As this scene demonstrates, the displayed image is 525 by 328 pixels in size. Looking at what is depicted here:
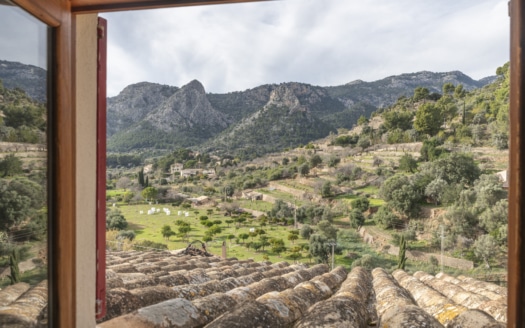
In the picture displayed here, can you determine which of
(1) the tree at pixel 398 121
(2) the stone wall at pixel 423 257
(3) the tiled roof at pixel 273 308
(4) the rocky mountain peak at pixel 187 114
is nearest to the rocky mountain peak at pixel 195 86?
(4) the rocky mountain peak at pixel 187 114

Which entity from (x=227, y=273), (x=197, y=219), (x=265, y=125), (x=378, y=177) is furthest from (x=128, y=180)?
(x=227, y=273)

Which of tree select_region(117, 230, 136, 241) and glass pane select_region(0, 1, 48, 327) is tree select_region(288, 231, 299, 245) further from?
glass pane select_region(0, 1, 48, 327)

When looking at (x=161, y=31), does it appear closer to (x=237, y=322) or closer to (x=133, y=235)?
(x=133, y=235)

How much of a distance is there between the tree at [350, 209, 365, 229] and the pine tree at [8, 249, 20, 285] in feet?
113

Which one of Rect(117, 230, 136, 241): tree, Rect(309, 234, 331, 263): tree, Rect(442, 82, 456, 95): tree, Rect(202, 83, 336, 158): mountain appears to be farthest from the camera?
Rect(202, 83, 336, 158): mountain

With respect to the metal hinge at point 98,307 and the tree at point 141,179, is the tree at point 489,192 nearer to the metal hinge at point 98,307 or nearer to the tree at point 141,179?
the metal hinge at point 98,307

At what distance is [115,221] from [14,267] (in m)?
37.1

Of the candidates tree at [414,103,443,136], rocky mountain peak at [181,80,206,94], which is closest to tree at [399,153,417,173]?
tree at [414,103,443,136]

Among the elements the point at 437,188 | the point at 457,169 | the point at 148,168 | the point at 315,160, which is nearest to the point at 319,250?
the point at 437,188

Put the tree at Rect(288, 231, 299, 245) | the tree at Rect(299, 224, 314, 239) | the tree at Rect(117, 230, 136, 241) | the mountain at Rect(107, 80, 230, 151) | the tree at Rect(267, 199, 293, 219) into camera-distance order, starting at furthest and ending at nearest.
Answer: the mountain at Rect(107, 80, 230, 151)
the tree at Rect(267, 199, 293, 219)
the tree at Rect(299, 224, 314, 239)
the tree at Rect(288, 231, 299, 245)
the tree at Rect(117, 230, 136, 241)

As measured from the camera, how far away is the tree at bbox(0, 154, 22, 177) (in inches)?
52.7

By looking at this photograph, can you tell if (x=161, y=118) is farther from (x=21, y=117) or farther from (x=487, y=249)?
(x=21, y=117)

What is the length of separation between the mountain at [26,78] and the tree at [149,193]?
41.1 metres

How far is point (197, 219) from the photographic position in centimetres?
3828
